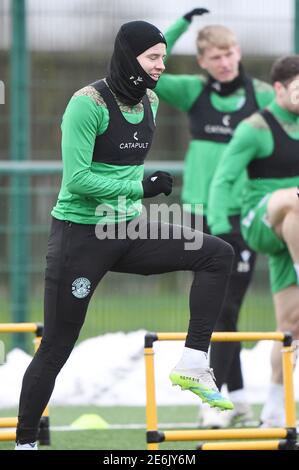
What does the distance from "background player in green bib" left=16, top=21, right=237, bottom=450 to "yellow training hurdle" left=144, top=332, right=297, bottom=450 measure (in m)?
0.48

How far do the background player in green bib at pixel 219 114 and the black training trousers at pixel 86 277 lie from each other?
2.01 metres

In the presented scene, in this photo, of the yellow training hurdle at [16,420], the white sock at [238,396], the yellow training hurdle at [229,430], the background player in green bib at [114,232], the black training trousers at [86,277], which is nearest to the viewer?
the background player in green bib at [114,232]

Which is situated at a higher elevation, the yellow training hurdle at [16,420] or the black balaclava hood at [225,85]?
the black balaclava hood at [225,85]

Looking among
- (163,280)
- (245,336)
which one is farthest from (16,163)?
(245,336)

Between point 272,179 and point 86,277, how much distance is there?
208cm

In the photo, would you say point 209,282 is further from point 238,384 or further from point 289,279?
point 238,384

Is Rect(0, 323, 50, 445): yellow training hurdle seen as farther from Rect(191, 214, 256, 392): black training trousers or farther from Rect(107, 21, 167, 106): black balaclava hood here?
Rect(107, 21, 167, 106): black balaclava hood

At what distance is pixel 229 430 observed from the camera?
711 centimetres

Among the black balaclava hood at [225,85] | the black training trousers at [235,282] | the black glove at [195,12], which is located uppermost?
the black glove at [195,12]

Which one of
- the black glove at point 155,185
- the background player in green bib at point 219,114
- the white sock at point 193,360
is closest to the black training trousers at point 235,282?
the background player in green bib at point 219,114

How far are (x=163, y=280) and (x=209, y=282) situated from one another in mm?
4162

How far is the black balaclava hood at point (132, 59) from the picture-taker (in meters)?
6.34

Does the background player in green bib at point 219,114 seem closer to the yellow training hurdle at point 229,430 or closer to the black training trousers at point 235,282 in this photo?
the black training trousers at point 235,282

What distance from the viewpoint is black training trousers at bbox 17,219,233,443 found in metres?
6.40
